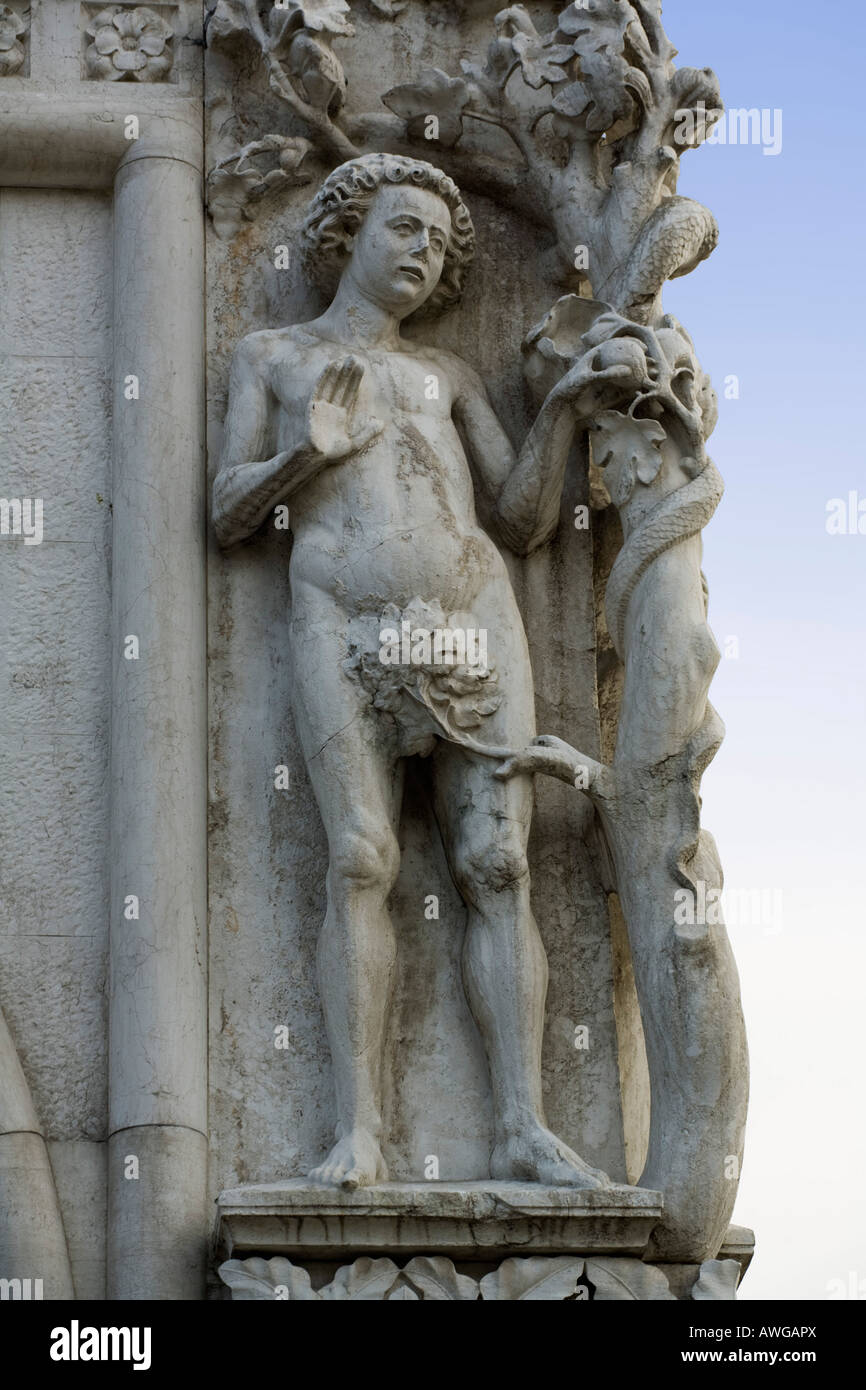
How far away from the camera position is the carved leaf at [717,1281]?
29.2 ft

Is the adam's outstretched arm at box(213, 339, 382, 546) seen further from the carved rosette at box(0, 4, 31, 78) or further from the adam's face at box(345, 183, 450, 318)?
the carved rosette at box(0, 4, 31, 78)

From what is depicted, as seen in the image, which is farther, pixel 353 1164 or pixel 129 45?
pixel 129 45

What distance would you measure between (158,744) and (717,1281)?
256 centimetres

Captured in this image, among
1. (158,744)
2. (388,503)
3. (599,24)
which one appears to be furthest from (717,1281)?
(599,24)

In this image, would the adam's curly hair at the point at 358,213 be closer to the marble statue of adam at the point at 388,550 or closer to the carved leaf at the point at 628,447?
the marble statue of adam at the point at 388,550

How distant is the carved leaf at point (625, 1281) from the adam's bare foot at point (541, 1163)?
26 cm

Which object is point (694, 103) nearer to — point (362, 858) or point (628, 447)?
point (628, 447)

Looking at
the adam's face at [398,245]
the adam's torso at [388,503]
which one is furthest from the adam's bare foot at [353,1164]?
the adam's face at [398,245]

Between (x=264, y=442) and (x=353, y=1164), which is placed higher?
(x=264, y=442)

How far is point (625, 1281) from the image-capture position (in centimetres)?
884

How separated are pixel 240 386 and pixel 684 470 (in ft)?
5.24

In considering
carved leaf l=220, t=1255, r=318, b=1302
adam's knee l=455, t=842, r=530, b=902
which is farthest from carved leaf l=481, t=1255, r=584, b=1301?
adam's knee l=455, t=842, r=530, b=902

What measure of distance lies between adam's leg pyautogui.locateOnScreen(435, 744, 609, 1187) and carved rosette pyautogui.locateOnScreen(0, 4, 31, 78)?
10.8 feet
